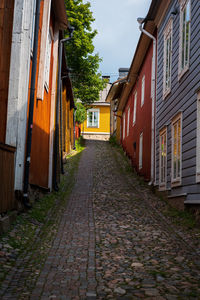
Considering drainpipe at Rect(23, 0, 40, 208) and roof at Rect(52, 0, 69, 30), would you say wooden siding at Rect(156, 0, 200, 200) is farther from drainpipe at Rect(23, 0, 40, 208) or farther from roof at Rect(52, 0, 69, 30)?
drainpipe at Rect(23, 0, 40, 208)

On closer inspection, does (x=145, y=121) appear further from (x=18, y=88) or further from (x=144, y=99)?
(x=18, y=88)

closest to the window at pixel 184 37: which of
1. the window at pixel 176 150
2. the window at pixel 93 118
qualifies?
the window at pixel 176 150

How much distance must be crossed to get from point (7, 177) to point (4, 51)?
255 cm

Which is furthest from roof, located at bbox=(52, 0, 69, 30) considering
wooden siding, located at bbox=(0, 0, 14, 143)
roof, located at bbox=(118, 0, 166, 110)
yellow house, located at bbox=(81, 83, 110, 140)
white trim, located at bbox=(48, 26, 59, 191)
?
yellow house, located at bbox=(81, 83, 110, 140)

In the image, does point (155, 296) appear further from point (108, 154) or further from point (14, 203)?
point (108, 154)

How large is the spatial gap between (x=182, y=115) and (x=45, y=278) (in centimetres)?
607

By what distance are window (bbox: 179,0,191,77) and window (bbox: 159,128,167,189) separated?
2504mm

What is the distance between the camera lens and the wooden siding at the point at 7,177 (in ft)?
22.3

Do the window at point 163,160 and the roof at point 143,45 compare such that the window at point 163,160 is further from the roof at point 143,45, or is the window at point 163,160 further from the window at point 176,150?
the roof at point 143,45

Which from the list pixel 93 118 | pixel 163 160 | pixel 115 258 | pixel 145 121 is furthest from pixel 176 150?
pixel 93 118

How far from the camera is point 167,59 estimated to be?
12156 millimetres

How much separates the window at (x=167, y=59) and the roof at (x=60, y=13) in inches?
123

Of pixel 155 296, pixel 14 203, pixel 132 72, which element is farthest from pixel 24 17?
pixel 132 72

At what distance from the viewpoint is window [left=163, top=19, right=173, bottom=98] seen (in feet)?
38.0
